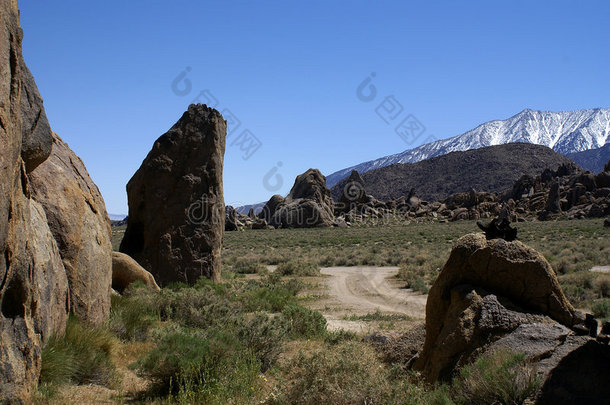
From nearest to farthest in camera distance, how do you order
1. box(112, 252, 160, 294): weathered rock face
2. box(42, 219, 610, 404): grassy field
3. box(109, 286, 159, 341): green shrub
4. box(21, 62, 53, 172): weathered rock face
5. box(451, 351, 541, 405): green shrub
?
1. box(451, 351, 541, 405): green shrub
2. box(42, 219, 610, 404): grassy field
3. box(21, 62, 53, 172): weathered rock face
4. box(109, 286, 159, 341): green shrub
5. box(112, 252, 160, 294): weathered rock face

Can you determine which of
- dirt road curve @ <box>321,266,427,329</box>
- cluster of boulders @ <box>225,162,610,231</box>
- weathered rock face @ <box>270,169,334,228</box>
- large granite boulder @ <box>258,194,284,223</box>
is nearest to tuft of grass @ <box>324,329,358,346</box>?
dirt road curve @ <box>321,266,427,329</box>

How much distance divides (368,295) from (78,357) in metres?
11.2

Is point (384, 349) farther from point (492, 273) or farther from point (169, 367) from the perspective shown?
point (169, 367)

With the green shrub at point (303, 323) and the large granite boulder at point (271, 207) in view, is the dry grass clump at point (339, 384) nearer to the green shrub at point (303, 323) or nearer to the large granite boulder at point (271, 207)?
the green shrub at point (303, 323)

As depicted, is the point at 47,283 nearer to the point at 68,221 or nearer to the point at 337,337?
the point at 68,221

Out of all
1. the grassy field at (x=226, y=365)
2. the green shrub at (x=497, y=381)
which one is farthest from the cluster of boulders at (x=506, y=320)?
the grassy field at (x=226, y=365)

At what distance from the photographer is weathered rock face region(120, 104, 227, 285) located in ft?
46.3

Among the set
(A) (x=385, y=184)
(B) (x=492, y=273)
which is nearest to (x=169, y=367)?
(B) (x=492, y=273)

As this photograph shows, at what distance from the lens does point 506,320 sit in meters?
5.86

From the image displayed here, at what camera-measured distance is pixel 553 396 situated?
4.41 metres

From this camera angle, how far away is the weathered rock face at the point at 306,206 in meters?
64.4

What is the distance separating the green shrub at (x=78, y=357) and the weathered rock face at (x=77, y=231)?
59cm

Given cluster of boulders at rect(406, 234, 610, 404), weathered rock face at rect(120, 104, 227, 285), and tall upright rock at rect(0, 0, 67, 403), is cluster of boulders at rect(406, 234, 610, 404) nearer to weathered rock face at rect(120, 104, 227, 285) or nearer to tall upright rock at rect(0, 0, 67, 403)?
tall upright rock at rect(0, 0, 67, 403)

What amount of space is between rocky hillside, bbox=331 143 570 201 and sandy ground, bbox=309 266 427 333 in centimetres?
9502
